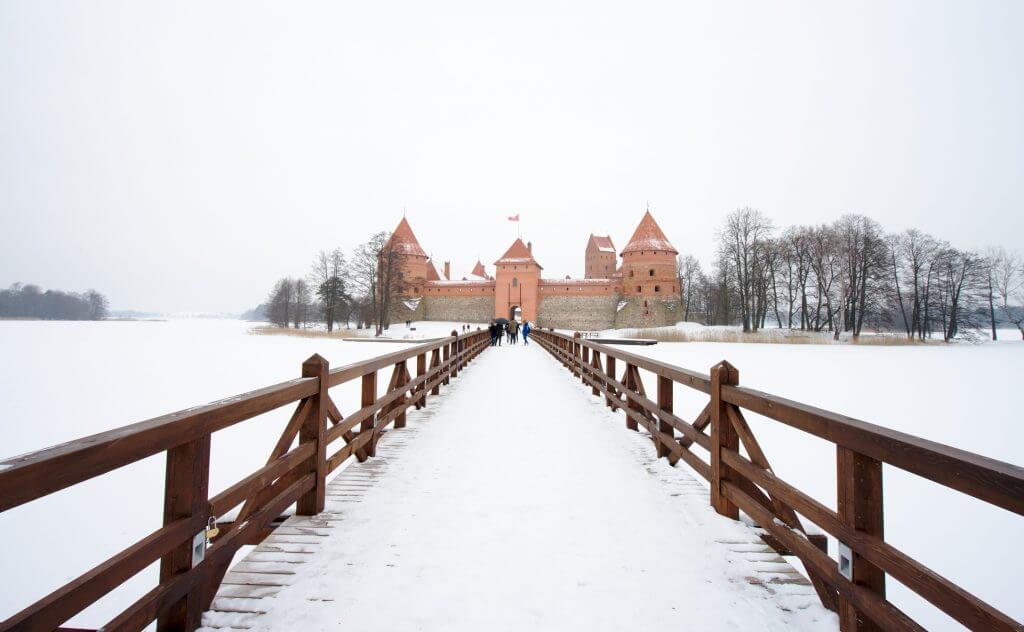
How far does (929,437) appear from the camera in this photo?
648 cm

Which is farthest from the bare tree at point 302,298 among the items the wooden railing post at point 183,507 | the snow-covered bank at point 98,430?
the wooden railing post at point 183,507

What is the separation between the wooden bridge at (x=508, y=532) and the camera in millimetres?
1428

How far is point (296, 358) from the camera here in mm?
17297

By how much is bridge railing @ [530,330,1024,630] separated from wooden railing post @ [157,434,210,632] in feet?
8.12

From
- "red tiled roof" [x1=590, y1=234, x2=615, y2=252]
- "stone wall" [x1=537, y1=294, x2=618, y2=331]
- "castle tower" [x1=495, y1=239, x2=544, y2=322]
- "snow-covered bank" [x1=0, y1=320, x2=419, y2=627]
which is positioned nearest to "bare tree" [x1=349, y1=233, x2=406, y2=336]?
"castle tower" [x1=495, y1=239, x2=544, y2=322]

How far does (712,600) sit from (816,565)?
49cm

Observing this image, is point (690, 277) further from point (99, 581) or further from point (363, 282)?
point (99, 581)

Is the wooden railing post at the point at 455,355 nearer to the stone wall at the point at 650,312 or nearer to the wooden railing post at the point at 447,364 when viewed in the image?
the wooden railing post at the point at 447,364

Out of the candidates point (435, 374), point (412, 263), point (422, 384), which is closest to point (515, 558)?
point (422, 384)

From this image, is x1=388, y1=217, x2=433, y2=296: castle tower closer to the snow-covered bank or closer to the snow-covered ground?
the snow-covered bank

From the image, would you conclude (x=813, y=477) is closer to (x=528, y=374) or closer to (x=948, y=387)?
(x=528, y=374)

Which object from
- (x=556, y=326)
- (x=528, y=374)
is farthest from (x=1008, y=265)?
(x=528, y=374)

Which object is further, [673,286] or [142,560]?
[673,286]

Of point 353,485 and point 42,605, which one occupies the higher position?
point 42,605
